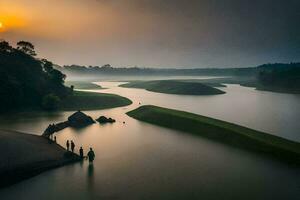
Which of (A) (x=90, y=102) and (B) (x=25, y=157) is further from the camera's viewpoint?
(A) (x=90, y=102)

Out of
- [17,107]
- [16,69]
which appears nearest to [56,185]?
[17,107]

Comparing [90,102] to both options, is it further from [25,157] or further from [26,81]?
[25,157]

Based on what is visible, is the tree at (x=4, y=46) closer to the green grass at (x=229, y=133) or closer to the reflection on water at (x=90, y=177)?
the green grass at (x=229, y=133)

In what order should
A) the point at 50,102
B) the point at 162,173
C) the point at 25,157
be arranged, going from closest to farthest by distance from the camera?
the point at 162,173, the point at 25,157, the point at 50,102

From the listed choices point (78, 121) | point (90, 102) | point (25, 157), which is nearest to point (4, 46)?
point (90, 102)

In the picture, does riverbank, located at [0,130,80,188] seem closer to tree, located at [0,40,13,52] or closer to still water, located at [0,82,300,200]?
still water, located at [0,82,300,200]
